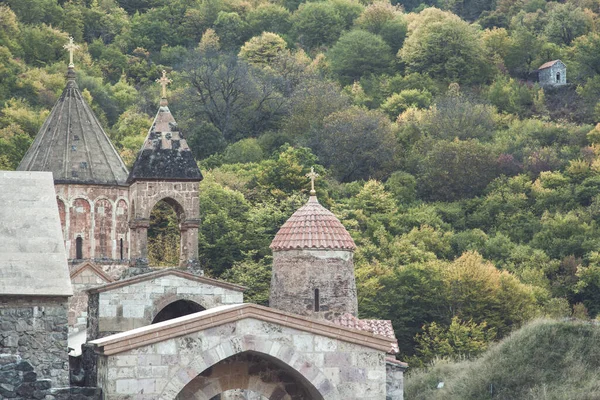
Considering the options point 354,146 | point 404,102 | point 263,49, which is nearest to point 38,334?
point 354,146

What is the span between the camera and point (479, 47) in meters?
110

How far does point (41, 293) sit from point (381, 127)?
58.5 m

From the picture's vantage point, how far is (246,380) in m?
31.4

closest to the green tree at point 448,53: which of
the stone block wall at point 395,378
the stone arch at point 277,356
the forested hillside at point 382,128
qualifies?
the forested hillside at point 382,128

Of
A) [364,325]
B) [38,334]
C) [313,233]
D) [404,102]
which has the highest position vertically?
[404,102]

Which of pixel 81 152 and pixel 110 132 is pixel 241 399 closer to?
pixel 81 152

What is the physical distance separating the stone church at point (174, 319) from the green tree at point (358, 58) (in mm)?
70009

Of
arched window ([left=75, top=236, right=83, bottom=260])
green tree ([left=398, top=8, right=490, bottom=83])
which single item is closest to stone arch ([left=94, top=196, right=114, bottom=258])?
arched window ([left=75, top=236, right=83, bottom=260])

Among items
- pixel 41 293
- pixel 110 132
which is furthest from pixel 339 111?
pixel 41 293

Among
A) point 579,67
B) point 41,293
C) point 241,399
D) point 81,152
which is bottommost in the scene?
point 241,399

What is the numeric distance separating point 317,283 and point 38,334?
1107cm

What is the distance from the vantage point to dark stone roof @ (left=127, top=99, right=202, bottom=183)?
129ft

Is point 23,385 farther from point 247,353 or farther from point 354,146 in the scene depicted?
point 354,146

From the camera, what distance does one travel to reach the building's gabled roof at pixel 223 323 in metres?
27.4
